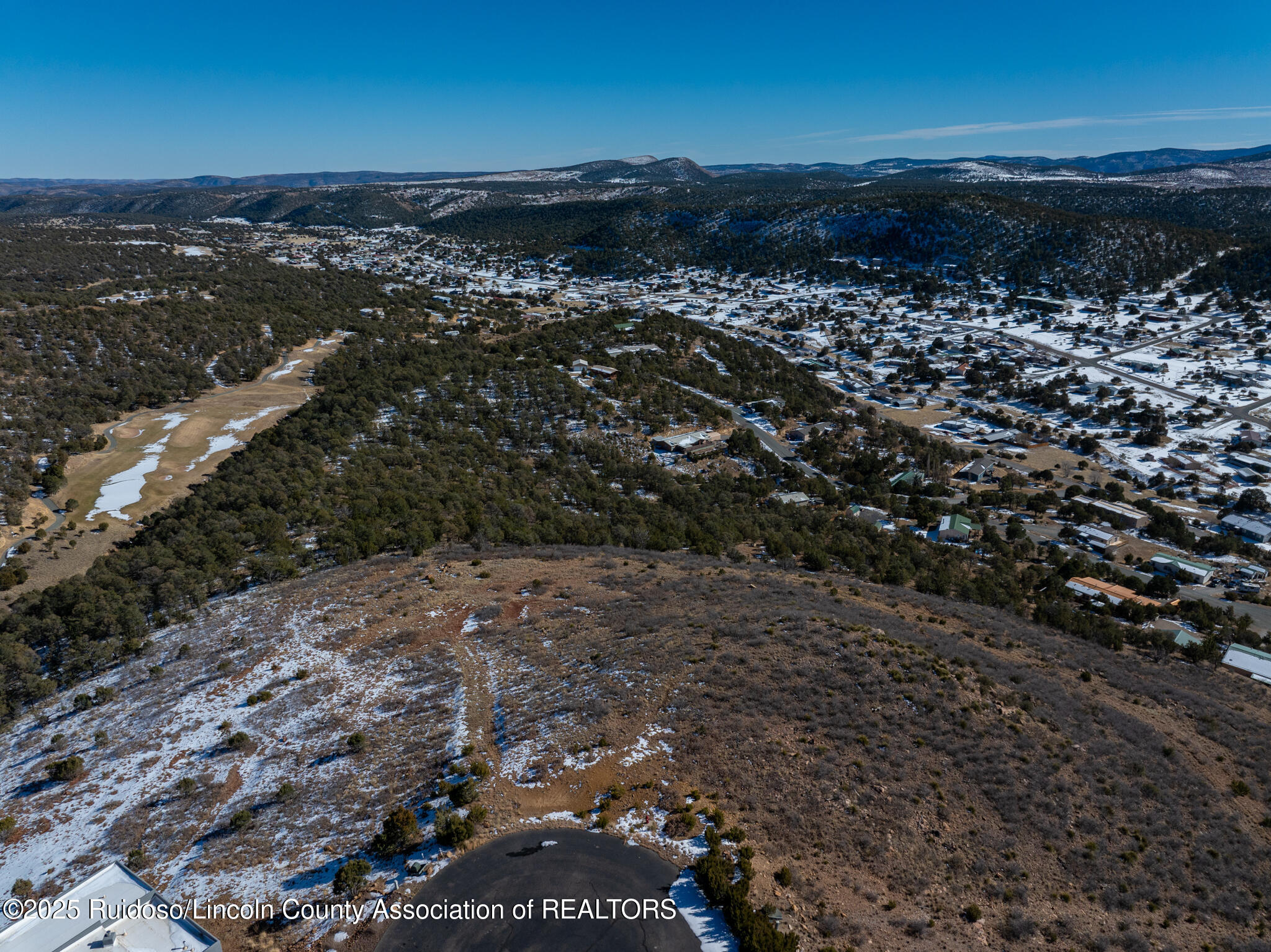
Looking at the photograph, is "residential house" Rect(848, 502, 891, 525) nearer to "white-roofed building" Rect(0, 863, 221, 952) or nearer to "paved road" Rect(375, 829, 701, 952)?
"paved road" Rect(375, 829, 701, 952)

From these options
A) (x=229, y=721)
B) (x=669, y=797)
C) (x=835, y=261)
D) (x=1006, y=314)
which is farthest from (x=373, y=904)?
(x=835, y=261)

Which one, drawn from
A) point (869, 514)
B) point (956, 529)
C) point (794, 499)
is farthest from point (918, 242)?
point (794, 499)

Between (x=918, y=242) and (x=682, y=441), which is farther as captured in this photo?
(x=918, y=242)

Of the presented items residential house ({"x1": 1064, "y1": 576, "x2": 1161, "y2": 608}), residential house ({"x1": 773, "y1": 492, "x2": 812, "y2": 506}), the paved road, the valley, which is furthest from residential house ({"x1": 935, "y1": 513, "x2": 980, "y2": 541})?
the valley

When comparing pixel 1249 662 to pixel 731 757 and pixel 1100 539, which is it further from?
pixel 731 757

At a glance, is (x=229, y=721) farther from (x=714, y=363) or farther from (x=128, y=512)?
(x=714, y=363)

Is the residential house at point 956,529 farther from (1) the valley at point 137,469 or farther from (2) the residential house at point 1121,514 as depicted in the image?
(1) the valley at point 137,469

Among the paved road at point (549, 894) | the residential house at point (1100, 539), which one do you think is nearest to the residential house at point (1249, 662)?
the residential house at point (1100, 539)

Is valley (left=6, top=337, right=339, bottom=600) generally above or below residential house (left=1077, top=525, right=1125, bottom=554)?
above
